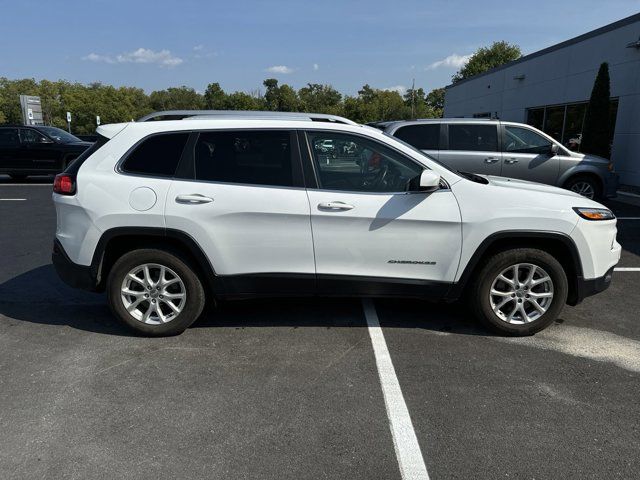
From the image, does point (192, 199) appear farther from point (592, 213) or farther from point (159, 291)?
point (592, 213)

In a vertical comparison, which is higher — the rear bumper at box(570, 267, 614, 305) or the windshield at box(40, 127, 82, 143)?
the windshield at box(40, 127, 82, 143)

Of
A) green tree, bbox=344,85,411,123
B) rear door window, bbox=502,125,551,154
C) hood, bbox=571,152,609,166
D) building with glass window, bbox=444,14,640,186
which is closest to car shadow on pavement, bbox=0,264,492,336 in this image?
rear door window, bbox=502,125,551,154

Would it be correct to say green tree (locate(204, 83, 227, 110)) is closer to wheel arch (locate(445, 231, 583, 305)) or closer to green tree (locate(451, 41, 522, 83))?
green tree (locate(451, 41, 522, 83))

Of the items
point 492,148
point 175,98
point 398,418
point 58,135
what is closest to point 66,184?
point 398,418

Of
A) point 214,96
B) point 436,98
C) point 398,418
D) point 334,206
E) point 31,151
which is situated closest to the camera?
point 398,418

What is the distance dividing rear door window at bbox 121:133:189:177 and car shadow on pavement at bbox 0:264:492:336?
1.37 meters

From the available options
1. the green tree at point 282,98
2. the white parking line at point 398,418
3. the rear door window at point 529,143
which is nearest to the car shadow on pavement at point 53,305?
the white parking line at point 398,418

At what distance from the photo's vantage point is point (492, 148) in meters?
9.46

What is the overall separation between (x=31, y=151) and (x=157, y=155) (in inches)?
494

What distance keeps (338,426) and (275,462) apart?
0.47m

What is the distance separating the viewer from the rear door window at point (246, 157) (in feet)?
12.8

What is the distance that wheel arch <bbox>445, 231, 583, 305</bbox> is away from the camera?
3.88m

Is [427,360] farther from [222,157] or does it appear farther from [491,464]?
[222,157]

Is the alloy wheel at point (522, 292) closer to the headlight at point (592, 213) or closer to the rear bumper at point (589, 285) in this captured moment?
the rear bumper at point (589, 285)
